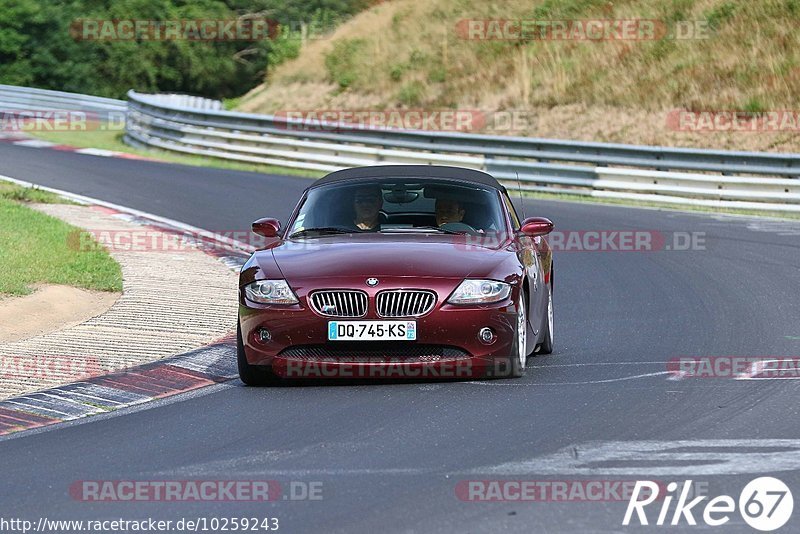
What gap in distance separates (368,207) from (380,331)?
1.75m

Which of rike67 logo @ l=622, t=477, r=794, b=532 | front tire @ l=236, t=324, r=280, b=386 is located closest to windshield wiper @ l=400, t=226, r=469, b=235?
front tire @ l=236, t=324, r=280, b=386

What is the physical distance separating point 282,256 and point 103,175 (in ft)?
52.2

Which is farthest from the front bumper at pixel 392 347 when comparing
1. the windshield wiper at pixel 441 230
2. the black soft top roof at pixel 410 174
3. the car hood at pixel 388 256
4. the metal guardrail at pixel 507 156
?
the metal guardrail at pixel 507 156

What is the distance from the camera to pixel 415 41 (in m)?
40.8

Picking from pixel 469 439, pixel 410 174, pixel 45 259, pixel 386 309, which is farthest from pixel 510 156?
pixel 469 439

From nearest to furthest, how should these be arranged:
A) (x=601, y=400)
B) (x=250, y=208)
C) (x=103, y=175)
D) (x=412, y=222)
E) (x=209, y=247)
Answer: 1. (x=601, y=400)
2. (x=412, y=222)
3. (x=209, y=247)
4. (x=250, y=208)
5. (x=103, y=175)

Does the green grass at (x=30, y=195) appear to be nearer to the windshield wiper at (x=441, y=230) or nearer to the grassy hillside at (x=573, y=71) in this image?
the windshield wiper at (x=441, y=230)

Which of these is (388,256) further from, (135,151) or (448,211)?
(135,151)

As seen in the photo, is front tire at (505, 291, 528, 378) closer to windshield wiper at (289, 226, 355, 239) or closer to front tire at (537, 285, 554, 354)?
front tire at (537, 285, 554, 354)

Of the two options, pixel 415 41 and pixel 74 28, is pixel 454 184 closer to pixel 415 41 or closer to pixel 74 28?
pixel 415 41

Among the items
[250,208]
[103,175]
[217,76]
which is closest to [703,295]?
[250,208]

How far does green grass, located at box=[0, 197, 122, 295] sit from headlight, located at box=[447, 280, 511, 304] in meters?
5.13

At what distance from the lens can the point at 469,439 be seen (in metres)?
7.60

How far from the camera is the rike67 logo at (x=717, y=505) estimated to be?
19.2 feet
